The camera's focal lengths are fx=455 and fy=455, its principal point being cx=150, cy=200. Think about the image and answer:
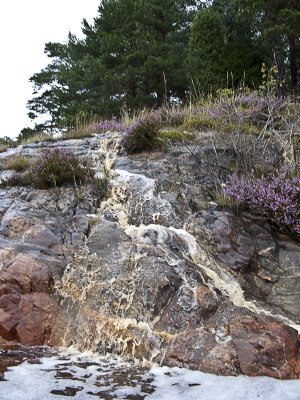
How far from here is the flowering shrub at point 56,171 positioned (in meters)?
6.72

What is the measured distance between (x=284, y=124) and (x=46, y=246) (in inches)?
185

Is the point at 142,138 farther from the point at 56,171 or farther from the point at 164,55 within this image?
the point at 164,55

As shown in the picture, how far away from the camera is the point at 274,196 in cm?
571

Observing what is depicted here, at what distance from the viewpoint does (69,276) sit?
4906 mm

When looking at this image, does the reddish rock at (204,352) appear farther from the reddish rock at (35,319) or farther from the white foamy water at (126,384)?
the reddish rock at (35,319)

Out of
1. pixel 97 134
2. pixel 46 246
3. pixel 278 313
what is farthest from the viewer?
pixel 97 134

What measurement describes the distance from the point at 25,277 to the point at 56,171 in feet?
8.08

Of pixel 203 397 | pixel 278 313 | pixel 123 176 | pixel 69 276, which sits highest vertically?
pixel 123 176

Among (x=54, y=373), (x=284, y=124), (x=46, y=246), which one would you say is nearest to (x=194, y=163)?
(x=284, y=124)

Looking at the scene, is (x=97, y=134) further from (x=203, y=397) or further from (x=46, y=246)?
(x=203, y=397)

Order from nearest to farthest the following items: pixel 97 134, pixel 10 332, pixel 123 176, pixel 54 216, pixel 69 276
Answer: pixel 10 332 → pixel 69 276 → pixel 54 216 → pixel 123 176 → pixel 97 134

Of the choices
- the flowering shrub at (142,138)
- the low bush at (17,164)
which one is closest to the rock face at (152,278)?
the low bush at (17,164)

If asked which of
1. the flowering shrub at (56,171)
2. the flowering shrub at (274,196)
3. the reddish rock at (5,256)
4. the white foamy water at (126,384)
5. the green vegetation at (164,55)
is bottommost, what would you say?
the white foamy water at (126,384)

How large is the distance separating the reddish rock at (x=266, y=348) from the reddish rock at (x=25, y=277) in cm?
194
